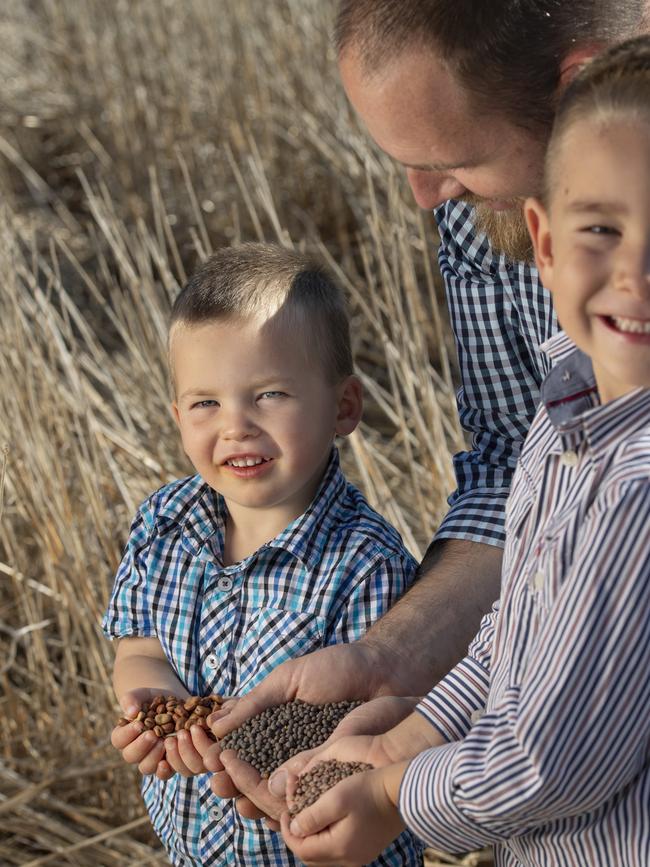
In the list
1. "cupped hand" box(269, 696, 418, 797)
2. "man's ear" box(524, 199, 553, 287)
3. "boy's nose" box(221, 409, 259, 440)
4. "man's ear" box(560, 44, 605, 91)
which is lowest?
"cupped hand" box(269, 696, 418, 797)

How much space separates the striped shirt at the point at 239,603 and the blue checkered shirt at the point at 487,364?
186 mm

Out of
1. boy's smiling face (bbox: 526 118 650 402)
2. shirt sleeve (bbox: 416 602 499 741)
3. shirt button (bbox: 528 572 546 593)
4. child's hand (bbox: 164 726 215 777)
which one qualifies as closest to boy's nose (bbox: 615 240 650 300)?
boy's smiling face (bbox: 526 118 650 402)

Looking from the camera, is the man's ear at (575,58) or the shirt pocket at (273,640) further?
the shirt pocket at (273,640)

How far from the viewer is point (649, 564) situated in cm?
113

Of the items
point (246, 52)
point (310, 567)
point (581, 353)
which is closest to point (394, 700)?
point (310, 567)

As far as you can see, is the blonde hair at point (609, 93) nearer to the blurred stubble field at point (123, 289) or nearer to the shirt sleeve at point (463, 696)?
the shirt sleeve at point (463, 696)

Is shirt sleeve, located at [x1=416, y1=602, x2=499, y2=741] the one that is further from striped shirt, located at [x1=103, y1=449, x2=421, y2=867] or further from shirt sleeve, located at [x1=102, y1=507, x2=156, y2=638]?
shirt sleeve, located at [x1=102, y1=507, x2=156, y2=638]

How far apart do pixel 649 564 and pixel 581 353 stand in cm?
29

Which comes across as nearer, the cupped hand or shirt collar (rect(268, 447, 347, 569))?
the cupped hand

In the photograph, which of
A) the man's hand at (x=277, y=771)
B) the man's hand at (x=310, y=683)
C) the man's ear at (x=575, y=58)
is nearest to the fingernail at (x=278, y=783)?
the man's hand at (x=277, y=771)

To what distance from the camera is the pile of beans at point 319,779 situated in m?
1.44

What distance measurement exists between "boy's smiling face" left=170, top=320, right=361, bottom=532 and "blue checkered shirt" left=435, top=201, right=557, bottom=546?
299 millimetres

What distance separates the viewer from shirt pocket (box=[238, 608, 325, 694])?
1.77 meters

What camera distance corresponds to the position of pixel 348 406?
1928mm
